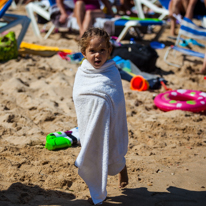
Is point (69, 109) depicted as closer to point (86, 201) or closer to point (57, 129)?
point (57, 129)

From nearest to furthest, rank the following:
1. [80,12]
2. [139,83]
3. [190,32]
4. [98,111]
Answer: [98,111]
[139,83]
[190,32]
[80,12]

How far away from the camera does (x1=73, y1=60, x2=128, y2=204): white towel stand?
204 cm

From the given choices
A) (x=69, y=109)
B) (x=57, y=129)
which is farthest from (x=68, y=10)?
(x=57, y=129)

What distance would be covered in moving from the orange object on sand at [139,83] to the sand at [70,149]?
13cm

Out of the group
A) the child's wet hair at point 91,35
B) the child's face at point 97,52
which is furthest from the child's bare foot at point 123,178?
the child's wet hair at point 91,35

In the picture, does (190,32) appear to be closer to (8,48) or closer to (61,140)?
(8,48)

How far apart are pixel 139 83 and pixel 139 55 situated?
82 cm

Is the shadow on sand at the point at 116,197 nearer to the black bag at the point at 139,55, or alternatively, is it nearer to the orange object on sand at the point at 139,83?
the orange object on sand at the point at 139,83

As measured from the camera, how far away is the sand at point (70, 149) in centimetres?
234

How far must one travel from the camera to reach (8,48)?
18.4 feet

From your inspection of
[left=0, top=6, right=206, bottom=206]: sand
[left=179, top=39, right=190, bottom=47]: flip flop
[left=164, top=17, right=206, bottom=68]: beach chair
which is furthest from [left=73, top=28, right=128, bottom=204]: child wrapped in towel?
[left=179, top=39, right=190, bottom=47]: flip flop

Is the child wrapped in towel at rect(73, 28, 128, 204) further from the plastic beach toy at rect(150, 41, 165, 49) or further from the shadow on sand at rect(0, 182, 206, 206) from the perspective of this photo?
the plastic beach toy at rect(150, 41, 165, 49)

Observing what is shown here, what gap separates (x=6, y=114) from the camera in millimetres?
3584

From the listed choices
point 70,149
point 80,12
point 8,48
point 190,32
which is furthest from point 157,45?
point 70,149
